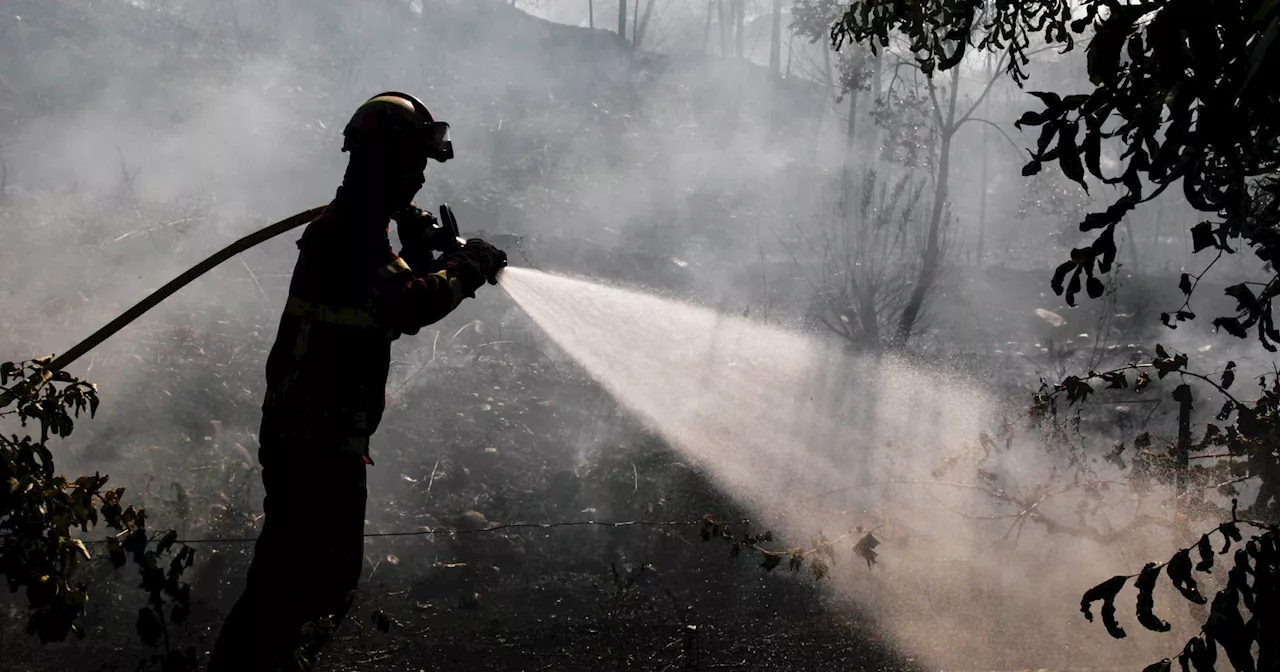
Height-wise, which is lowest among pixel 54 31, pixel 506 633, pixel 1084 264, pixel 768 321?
pixel 506 633

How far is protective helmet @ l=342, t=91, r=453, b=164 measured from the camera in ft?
8.27

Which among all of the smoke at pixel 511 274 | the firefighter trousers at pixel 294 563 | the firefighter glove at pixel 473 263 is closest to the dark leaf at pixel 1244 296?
the firefighter glove at pixel 473 263

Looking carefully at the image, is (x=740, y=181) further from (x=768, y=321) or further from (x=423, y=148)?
(x=423, y=148)

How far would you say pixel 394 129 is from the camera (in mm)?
2537

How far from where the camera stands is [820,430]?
8.27 m

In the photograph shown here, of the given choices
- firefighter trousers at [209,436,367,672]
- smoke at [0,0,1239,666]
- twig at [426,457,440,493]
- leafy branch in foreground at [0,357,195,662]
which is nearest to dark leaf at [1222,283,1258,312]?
smoke at [0,0,1239,666]

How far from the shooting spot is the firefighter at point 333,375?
2.50 metres

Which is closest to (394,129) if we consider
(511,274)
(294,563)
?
(511,274)

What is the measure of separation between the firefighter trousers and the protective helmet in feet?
2.85

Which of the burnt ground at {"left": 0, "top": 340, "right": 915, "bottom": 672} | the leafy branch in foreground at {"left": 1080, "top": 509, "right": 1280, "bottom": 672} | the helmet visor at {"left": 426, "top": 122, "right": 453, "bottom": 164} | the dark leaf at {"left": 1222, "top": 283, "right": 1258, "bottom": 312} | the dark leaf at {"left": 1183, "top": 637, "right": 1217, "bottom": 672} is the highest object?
the helmet visor at {"left": 426, "top": 122, "right": 453, "bottom": 164}

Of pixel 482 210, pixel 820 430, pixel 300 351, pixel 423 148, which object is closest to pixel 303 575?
pixel 300 351

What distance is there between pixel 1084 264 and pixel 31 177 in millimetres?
10564

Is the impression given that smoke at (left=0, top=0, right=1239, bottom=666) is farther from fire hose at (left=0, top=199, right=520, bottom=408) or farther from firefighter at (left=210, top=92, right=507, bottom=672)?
firefighter at (left=210, top=92, right=507, bottom=672)

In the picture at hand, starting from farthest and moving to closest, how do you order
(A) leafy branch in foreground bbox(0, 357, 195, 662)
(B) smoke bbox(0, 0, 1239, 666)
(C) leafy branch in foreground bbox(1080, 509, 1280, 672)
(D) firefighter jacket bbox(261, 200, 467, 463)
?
(B) smoke bbox(0, 0, 1239, 666) < (D) firefighter jacket bbox(261, 200, 467, 463) < (A) leafy branch in foreground bbox(0, 357, 195, 662) < (C) leafy branch in foreground bbox(1080, 509, 1280, 672)
